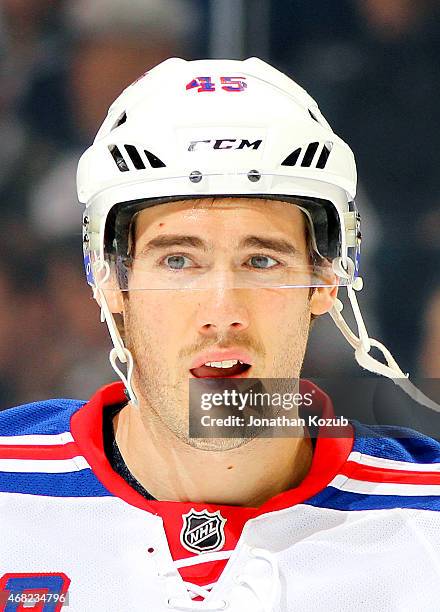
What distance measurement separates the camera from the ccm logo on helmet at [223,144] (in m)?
1.59

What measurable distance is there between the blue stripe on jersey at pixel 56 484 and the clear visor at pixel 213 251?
0.33 meters

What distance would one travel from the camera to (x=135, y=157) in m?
1.64

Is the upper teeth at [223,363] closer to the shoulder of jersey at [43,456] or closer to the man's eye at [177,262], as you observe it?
the man's eye at [177,262]

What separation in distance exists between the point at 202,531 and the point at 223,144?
0.62 meters

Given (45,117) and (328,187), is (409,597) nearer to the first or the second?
(328,187)

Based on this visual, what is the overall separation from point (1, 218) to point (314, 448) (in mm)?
819

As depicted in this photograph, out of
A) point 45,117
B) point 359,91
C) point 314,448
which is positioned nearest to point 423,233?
point 359,91

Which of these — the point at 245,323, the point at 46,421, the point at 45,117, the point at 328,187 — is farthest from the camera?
the point at 45,117

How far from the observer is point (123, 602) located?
1.59 m

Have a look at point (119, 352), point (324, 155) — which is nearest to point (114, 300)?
point (119, 352)

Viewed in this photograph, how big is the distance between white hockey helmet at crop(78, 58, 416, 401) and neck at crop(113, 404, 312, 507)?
13 centimetres

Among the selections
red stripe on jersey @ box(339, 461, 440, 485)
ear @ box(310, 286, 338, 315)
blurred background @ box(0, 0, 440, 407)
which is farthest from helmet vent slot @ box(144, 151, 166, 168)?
red stripe on jersey @ box(339, 461, 440, 485)

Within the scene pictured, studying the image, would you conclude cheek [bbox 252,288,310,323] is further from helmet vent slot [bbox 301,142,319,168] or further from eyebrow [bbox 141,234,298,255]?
helmet vent slot [bbox 301,142,319,168]

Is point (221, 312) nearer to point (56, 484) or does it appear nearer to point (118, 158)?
point (118, 158)
